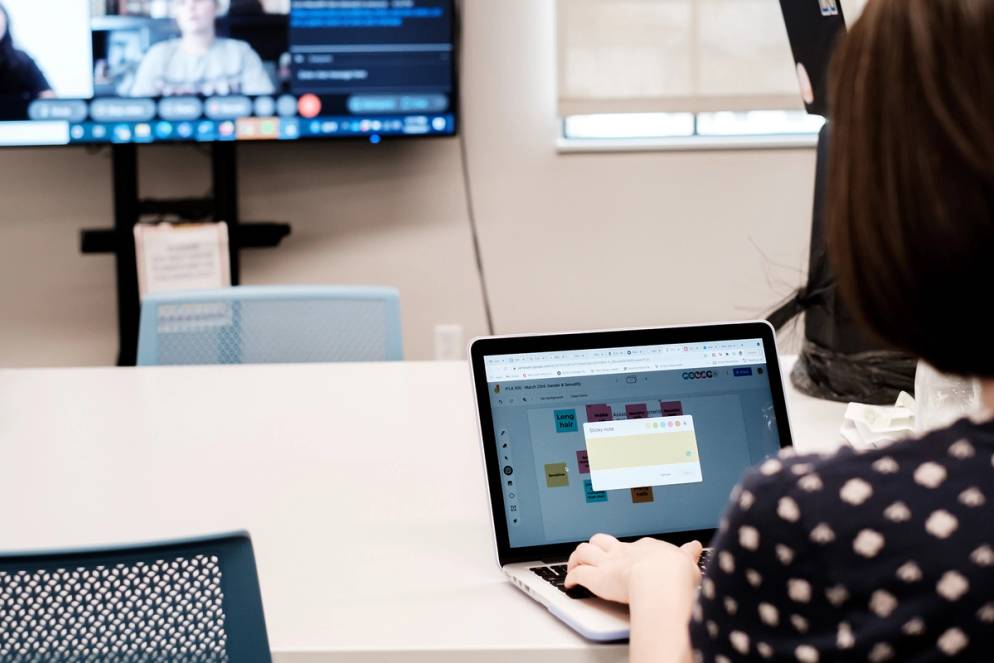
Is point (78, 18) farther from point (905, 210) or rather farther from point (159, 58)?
point (905, 210)

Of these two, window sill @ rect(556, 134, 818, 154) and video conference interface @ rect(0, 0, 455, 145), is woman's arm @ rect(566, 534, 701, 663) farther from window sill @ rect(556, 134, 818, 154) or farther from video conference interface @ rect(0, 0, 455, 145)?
window sill @ rect(556, 134, 818, 154)

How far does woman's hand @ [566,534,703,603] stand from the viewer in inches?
31.3

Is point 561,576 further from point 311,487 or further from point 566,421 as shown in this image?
point 311,487

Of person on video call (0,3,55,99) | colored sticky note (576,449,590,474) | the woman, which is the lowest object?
colored sticky note (576,449,590,474)

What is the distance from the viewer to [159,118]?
2855 mm

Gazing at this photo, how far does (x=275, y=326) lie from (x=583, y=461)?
1097 millimetres

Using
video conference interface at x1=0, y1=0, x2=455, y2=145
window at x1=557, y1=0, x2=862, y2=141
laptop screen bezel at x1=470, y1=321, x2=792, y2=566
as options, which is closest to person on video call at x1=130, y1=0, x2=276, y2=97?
video conference interface at x1=0, y1=0, x2=455, y2=145

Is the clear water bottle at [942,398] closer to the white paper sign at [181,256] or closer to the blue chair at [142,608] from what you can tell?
the blue chair at [142,608]

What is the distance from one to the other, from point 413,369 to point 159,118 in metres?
1.49

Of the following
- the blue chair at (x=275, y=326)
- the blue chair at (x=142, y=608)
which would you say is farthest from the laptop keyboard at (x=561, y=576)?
the blue chair at (x=275, y=326)

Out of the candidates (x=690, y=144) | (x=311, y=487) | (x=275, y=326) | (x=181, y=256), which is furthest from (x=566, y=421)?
(x=690, y=144)

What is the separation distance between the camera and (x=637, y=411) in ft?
3.24

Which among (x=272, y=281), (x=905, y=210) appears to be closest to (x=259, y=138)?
(x=272, y=281)

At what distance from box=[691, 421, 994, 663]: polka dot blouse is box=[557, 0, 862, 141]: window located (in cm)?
257
